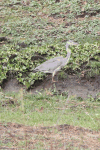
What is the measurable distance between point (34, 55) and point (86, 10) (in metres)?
3.64

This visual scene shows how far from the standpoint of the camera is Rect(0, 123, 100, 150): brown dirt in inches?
150

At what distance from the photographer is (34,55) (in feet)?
27.2

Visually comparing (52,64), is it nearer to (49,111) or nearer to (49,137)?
(49,111)

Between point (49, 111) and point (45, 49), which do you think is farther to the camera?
point (45, 49)

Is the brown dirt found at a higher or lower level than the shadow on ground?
higher

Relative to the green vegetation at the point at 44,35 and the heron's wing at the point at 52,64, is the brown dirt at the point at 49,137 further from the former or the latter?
the green vegetation at the point at 44,35

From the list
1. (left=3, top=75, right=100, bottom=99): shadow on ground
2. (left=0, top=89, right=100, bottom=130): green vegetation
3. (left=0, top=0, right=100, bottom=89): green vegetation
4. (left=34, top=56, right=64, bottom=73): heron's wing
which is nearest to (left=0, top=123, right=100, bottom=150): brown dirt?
(left=0, top=89, right=100, bottom=130): green vegetation

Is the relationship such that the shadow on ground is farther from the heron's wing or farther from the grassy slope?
the heron's wing

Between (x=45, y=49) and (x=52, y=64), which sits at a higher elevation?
(x=52, y=64)

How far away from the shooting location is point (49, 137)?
164 inches

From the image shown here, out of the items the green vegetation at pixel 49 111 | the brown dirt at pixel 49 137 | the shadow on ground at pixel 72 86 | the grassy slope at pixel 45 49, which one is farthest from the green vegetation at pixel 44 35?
the brown dirt at pixel 49 137

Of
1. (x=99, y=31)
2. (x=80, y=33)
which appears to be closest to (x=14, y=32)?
(x=80, y=33)

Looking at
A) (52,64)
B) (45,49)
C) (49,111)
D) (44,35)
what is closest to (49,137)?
(49,111)

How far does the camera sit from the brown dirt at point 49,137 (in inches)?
150
